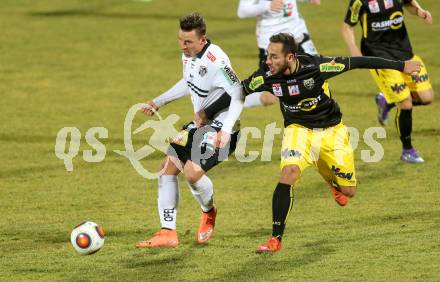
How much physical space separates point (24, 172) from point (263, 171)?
3.06 metres

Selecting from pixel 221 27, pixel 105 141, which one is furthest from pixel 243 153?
pixel 221 27

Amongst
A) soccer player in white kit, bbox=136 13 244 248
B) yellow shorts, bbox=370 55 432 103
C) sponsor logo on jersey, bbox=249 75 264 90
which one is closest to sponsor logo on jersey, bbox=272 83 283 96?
sponsor logo on jersey, bbox=249 75 264 90

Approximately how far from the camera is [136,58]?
21.0 meters

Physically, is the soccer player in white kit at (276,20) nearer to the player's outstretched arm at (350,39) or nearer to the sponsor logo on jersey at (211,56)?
the player's outstretched arm at (350,39)

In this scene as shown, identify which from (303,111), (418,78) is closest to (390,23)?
(418,78)

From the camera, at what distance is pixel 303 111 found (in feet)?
31.4

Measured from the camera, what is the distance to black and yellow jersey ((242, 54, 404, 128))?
367 inches

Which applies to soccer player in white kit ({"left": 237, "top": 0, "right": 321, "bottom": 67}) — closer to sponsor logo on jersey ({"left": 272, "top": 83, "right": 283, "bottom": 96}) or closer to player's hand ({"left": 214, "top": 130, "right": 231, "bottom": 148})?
sponsor logo on jersey ({"left": 272, "top": 83, "right": 283, "bottom": 96})

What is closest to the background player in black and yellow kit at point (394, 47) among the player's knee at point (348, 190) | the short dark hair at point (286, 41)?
the player's knee at point (348, 190)

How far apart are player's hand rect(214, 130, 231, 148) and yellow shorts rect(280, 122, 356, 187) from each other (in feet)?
1.80

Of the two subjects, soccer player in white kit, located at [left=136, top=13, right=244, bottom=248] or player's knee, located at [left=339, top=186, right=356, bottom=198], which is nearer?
soccer player in white kit, located at [left=136, top=13, right=244, bottom=248]

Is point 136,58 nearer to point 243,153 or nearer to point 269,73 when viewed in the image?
point 243,153

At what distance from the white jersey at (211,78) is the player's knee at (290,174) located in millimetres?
692

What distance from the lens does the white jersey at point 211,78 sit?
9641mm
